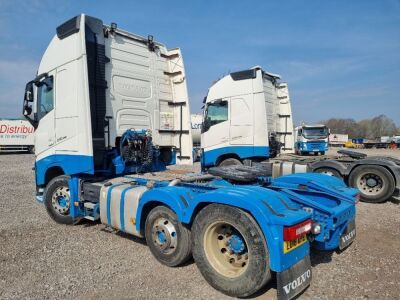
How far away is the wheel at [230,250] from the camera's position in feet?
10.8

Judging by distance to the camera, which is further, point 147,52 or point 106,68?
point 147,52

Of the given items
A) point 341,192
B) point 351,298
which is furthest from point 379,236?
point 351,298

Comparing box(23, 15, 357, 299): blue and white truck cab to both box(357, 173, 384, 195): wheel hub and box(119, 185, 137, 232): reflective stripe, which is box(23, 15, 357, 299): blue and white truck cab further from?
box(357, 173, 384, 195): wheel hub

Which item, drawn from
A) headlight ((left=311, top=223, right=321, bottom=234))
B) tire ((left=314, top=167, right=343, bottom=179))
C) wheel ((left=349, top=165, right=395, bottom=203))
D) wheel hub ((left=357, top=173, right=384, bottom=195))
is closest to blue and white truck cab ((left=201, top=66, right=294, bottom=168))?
tire ((left=314, top=167, right=343, bottom=179))

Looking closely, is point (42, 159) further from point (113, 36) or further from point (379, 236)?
point (379, 236)

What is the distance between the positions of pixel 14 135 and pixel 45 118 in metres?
26.3

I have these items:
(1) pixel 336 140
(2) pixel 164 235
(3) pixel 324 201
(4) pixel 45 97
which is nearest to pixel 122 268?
(2) pixel 164 235

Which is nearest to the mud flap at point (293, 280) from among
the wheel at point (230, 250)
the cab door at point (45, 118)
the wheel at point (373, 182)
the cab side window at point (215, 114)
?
the wheel at point (230, 250)

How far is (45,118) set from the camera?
6406mm

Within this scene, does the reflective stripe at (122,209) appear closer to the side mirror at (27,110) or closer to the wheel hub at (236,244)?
the wheel hub at (236,244)

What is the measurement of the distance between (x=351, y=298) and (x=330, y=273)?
0.63m

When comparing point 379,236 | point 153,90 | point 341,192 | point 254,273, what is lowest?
point 379,236

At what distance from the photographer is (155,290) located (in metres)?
3.69

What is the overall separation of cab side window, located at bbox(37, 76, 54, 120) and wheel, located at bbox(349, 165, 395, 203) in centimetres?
745
